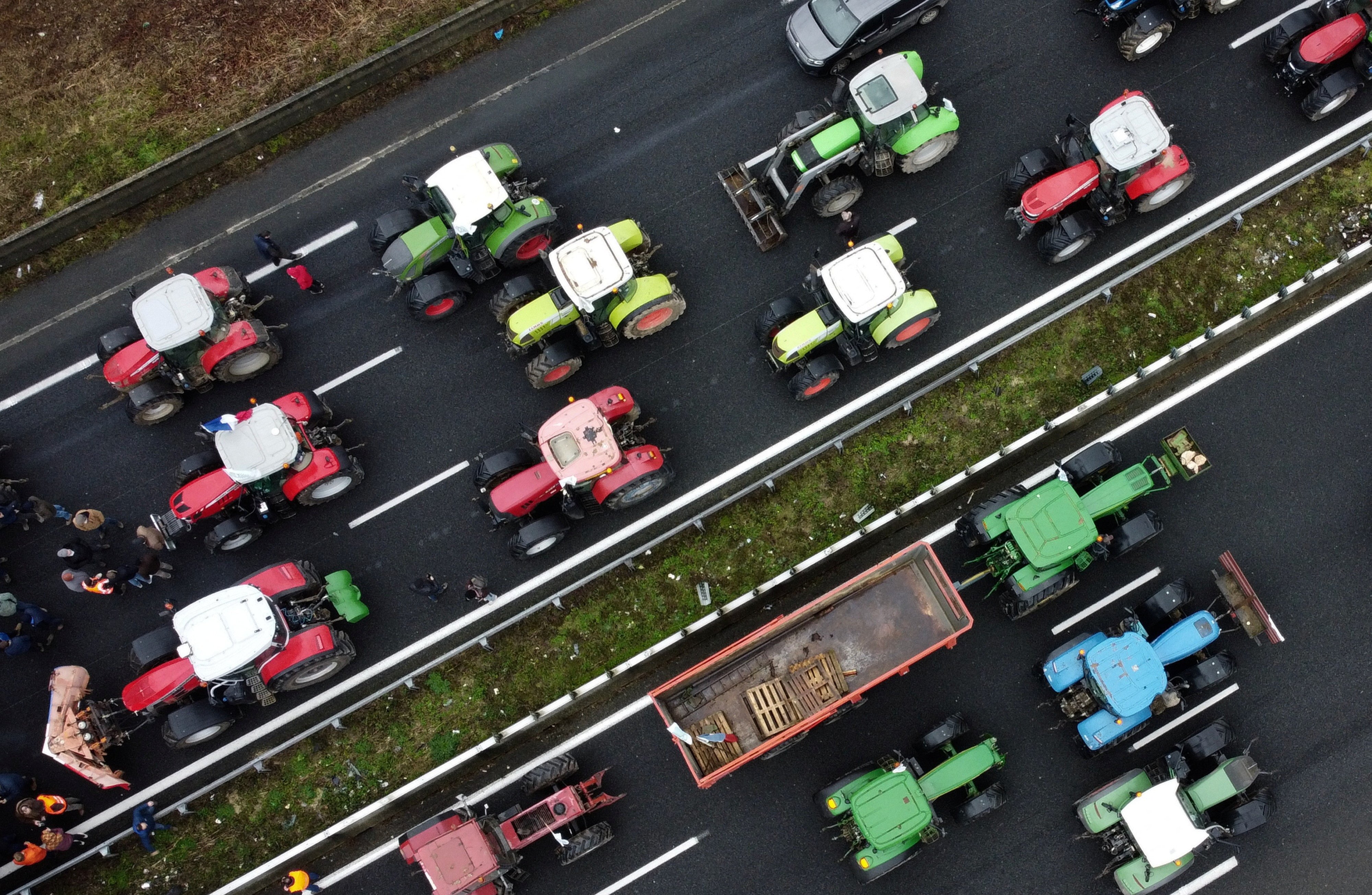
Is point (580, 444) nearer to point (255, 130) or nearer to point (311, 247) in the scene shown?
point (311, 247)

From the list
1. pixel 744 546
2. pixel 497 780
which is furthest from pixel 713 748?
pixel 497 780

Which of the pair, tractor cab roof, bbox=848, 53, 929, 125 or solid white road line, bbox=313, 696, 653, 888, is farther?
tractor cab roof, bbox=848, 53, 929, 125

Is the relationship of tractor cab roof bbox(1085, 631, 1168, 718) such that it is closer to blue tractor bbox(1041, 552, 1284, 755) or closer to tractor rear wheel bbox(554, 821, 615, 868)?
blue tractor bbox(1041, 552, 1284, 755)

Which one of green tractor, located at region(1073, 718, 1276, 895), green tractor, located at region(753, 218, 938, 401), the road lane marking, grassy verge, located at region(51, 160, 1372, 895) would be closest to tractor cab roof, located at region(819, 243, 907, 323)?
green tractor, located at region(753, 218, 938, 401)

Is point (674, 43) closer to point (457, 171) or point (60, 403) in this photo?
point (457, 171)

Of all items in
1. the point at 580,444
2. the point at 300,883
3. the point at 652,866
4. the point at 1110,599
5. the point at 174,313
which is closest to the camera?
the point at 300,883
